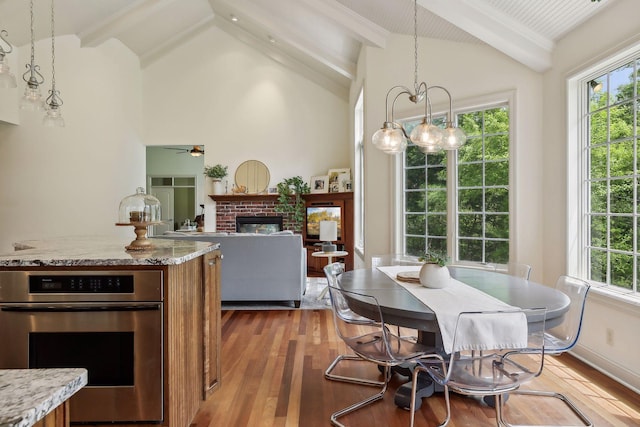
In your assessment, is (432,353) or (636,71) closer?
(432,353)

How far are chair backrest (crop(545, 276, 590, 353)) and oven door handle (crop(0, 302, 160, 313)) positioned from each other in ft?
6.62

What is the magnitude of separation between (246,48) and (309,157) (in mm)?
2534

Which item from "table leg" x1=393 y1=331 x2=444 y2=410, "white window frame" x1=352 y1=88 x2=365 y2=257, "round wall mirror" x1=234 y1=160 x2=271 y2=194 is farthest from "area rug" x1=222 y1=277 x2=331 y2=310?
"round wall mirror" x1=234 y1=160 x2=271 y2=194

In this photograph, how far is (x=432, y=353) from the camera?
2049mm

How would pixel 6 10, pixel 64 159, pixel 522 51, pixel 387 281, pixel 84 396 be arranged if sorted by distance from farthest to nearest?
pixel 64 159
pixel 6 10
pixel 522 51
pixel 387 281
pixel 84 396

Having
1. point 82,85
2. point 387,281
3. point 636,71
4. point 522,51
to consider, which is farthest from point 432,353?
point 82,85

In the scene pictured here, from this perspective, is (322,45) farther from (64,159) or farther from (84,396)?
(84,396)

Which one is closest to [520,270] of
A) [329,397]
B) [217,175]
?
[329,397]

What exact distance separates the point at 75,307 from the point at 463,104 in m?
3.77

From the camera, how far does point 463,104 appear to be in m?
3.96

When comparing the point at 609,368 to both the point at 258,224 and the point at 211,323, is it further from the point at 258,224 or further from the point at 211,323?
the point at 258,224

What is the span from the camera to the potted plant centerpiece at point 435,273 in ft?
7.43

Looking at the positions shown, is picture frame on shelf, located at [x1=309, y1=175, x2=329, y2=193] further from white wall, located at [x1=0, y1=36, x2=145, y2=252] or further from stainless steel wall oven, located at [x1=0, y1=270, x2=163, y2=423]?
stainless steel wall oven, located at [x1=0, y1=270, x2=163, y2=423]

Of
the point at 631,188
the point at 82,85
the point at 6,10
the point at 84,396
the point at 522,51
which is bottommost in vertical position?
the point at 84,396
